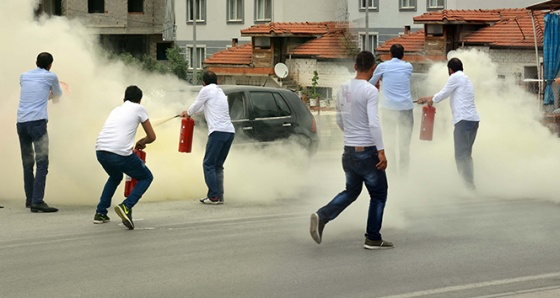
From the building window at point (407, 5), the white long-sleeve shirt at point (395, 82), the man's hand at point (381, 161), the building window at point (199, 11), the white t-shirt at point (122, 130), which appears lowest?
the man's hand at point (381, 161)

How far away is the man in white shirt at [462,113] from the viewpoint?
13.3m

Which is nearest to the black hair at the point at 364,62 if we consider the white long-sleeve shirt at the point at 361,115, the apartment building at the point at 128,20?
the white long-sleeve shirt at the point at 361,115

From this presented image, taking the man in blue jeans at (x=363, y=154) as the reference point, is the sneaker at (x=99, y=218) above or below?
below

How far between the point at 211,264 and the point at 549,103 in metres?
14.2

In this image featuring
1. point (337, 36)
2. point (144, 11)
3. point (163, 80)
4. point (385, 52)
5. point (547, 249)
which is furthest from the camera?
point (144, 11)

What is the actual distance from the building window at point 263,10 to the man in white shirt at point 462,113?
134 ft

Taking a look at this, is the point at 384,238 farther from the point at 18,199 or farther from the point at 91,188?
the point at 18,199

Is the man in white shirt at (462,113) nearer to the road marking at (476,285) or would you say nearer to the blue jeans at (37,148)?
the blue jeans at (37,148)

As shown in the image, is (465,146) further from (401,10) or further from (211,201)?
(401,10)

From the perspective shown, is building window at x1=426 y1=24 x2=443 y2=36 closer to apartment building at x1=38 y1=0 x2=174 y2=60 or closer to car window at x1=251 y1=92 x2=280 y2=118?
car window at x1=251 y1=92 x2=280 y2=118

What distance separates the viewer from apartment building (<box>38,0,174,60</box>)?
194 feet

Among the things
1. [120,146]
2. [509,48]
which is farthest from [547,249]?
[509,48]

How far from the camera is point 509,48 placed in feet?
107

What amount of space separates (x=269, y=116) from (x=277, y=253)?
6.02 meters
